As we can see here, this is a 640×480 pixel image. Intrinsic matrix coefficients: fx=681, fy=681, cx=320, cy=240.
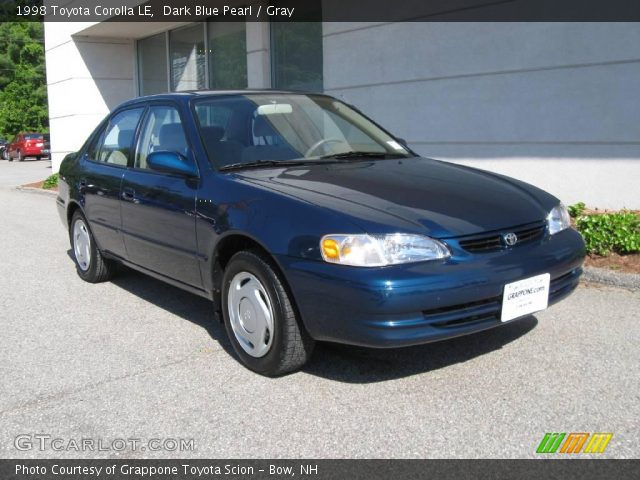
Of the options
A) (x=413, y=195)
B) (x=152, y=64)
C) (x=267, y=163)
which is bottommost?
(x=413, y=195)

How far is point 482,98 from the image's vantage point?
8.24 m

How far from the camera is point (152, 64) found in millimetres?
16266

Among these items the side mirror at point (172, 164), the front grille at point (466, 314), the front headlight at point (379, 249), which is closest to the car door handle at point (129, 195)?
the side mirror at point (172, 164)

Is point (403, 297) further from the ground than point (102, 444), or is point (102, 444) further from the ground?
point (403, 297)

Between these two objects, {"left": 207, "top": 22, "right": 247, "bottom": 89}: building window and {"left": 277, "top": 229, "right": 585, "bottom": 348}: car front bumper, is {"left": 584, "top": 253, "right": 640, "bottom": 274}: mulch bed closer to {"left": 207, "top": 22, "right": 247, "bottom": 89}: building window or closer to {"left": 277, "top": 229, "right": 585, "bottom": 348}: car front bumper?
{"left": 277, "top": 229, "right": 585, "bottom": 348}: car front bumper

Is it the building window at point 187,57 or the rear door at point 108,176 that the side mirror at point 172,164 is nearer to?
the rear door at point 108,176

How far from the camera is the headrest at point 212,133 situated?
441cm

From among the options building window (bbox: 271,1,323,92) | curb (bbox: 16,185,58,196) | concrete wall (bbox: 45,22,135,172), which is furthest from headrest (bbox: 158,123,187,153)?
concrete wall (bbox: 45,22,135,172)

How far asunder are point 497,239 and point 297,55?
8451 millimetres

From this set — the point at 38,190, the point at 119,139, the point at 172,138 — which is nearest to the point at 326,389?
the point at 172,138

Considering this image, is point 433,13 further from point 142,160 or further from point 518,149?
point 142,160

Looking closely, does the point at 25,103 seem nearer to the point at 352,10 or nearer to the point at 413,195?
the point at 352,10

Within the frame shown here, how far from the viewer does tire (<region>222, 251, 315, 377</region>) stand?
3576 mm
